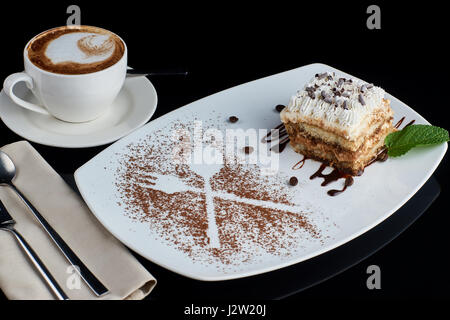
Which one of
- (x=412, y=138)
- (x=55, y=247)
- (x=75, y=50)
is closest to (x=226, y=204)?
(x=55, y=247)

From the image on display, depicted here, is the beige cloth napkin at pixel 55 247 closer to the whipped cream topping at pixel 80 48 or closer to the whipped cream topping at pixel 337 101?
the whipped cream topping at pixel 80 48

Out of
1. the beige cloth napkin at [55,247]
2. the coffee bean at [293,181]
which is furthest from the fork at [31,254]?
the coffee bean at [293,181]

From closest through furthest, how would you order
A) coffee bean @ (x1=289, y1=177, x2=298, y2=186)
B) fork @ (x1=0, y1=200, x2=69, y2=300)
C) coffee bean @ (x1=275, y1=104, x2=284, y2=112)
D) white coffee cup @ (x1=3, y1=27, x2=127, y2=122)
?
fork @ (x1=0, y1=200, x2=69, y2=300) → coffee bean @ (x1=289, y1=177, x2=298, y2=186) → white coffee cup @ (x1=3, y1=27, x2=127, y2=122) → coffee bean @ (x1=275, y1=104, x2=284, y2=112)

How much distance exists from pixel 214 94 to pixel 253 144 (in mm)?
504

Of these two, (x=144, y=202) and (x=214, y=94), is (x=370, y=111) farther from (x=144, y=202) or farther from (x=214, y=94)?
(x=144, y=202)

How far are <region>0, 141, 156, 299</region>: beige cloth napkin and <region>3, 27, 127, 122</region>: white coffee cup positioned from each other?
1.31 ft

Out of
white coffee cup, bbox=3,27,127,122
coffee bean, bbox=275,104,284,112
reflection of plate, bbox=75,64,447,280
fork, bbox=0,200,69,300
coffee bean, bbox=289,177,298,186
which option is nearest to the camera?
fork, bbox=0,200,69,300

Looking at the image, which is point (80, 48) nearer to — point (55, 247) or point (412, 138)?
point (55, 247)

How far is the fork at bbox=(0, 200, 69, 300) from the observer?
102 inches

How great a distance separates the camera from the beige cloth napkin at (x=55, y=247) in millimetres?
2607

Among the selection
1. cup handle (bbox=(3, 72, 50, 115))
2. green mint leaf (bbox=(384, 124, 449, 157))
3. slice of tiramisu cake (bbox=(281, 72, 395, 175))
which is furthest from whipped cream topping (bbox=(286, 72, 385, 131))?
cup handle (bbox=(3, 72, 50, 115))

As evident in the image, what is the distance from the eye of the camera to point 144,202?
3.09 m

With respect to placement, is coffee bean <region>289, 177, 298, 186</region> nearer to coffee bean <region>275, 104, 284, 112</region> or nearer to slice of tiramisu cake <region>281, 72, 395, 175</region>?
slice of tiramisu cake <region>281, 72, 395, 175</region>

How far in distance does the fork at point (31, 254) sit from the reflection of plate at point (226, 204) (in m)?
0.36
